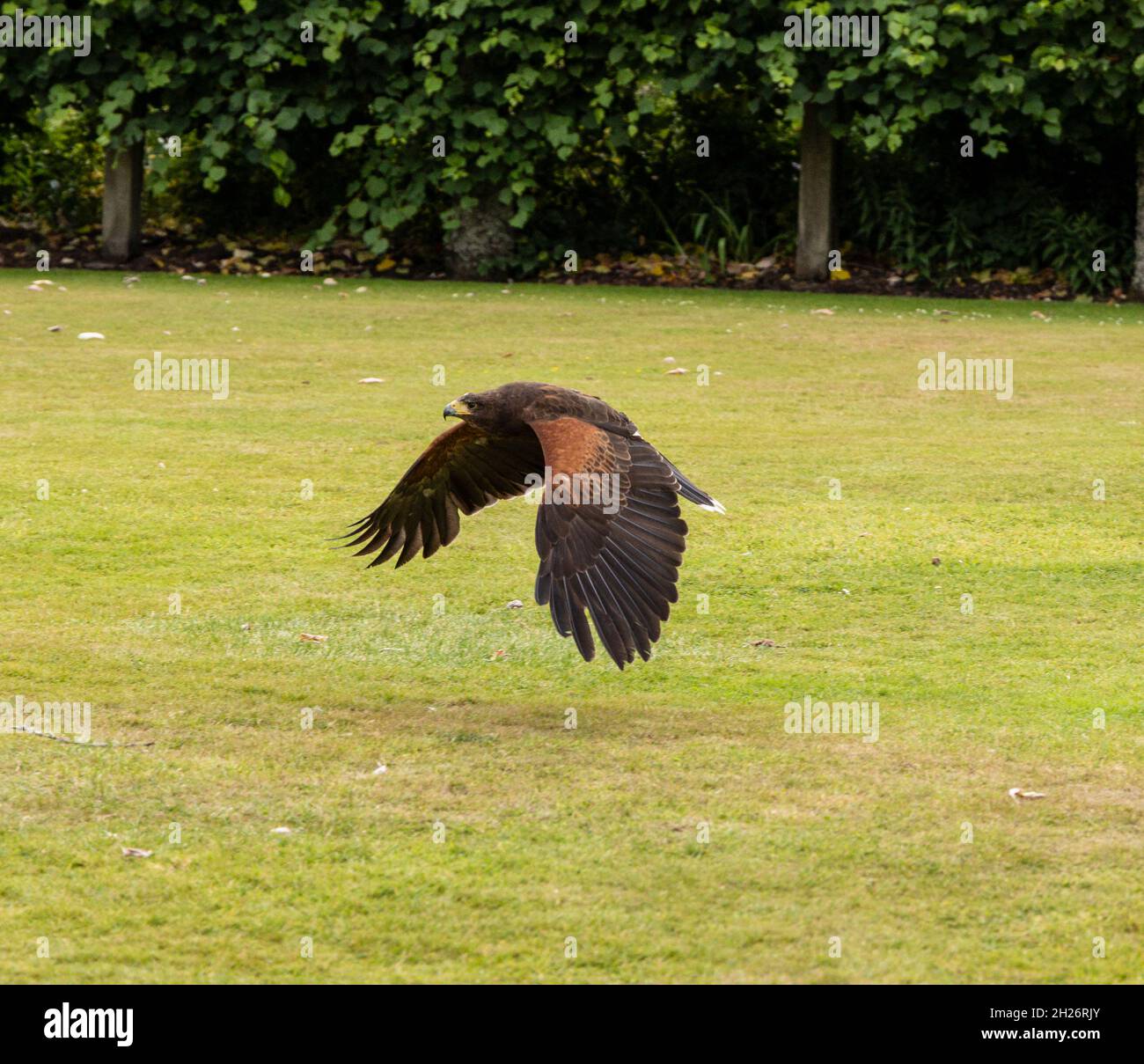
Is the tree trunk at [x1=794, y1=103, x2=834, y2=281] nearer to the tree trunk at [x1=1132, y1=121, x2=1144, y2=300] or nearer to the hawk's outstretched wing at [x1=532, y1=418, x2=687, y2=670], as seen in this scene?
the tree trunk at [x1=1132, y1=121, x2=1144, y2=300]

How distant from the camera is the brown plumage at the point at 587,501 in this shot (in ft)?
15.7

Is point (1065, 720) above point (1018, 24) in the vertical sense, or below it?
below

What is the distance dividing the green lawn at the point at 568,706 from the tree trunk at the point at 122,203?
19.9 ft

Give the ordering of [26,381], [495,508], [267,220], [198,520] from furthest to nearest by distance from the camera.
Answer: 1. [267,220]
2. [26,381]
3. [495,508]
4. [198,520]

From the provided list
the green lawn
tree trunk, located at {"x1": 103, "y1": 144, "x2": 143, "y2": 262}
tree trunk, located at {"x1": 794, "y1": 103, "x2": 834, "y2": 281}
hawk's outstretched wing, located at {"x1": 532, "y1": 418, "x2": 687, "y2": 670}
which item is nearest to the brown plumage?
hawk's outstretched wing, located at {"x1": 532, "y1": 418, "x2": 687, "y2": 670}

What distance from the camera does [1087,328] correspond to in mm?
13406

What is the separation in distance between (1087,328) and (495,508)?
7278mm

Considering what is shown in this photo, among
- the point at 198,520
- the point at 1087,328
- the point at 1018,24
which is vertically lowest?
the point at 198,520

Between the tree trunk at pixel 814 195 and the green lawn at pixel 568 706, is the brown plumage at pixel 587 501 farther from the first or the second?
the tree trunk at pixel 814 195

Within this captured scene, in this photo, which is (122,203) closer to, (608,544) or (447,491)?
(447,491)

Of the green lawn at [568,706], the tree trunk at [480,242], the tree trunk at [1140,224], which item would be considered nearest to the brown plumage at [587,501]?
the green lawn at [568,706]

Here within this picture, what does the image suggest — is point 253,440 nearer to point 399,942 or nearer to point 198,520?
point 198,520

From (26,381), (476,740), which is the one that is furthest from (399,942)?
(26,381)
